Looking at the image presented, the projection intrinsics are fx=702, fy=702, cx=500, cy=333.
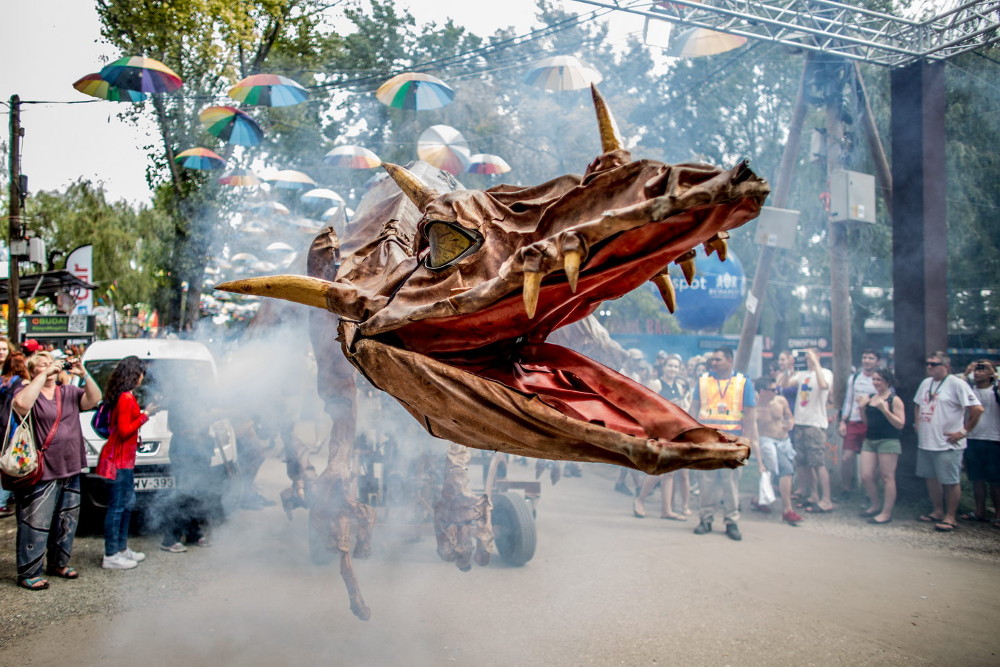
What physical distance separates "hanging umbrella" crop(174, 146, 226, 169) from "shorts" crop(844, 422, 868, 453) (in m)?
10.2

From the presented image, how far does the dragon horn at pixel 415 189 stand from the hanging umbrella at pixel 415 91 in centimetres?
809

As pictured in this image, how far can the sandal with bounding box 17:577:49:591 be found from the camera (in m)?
5.64

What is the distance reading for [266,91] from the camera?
10.3 meters

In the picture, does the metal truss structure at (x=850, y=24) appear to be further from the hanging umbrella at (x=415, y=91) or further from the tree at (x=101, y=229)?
the tree at (x=101, y=229)

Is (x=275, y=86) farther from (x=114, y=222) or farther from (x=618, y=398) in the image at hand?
(x=114, y=222)

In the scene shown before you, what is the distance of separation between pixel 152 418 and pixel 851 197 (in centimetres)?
983

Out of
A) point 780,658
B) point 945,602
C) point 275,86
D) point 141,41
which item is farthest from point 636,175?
point 275,86

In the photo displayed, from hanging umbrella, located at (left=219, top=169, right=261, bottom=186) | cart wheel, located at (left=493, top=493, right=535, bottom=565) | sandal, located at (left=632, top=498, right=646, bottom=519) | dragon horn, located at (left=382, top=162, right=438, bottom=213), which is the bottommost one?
sandal, located at (left=632, top=498, right=646, bottom=519)

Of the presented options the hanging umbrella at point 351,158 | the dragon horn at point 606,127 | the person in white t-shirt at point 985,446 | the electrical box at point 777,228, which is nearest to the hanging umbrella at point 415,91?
the hanging umbrella at point 351,158

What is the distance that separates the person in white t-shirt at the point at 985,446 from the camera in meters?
7.96

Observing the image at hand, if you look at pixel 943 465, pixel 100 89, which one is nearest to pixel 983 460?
pixel 943 465

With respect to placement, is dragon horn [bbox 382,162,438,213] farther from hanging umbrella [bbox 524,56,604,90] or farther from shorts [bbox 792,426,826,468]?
hanging umbrella [bbox 524,56,604,90]

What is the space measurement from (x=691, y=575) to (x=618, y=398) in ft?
15.7

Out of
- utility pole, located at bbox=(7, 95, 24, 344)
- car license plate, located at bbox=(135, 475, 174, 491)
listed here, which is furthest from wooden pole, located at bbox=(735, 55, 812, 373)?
utility pole, located at bbox=(7, 95, 24, 344)
